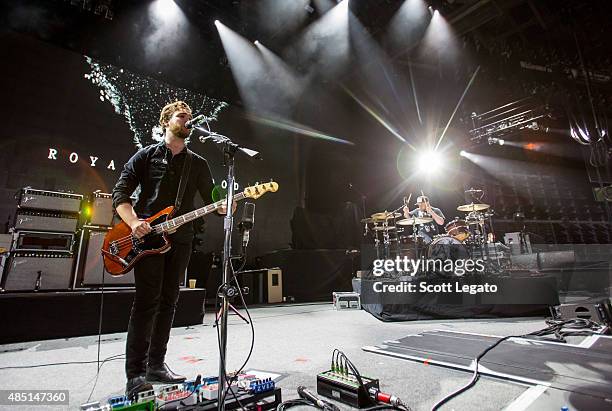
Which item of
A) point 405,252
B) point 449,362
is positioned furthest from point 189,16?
point 449,362

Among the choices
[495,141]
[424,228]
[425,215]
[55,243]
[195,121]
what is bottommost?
[55,243]

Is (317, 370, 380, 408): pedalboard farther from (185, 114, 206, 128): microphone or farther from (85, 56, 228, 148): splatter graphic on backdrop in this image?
(85, 56, 228, 148): splatter graphic on backdrop

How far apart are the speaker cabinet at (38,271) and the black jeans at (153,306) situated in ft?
8.82

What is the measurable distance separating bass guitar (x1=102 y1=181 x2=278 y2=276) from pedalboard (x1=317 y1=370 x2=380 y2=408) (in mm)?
1127

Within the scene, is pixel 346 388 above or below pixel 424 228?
below

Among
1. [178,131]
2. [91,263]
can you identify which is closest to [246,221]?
[178,131]

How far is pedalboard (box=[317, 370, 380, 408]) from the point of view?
4.84 ft

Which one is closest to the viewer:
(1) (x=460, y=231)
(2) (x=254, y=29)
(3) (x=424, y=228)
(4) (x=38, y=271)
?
(4) (x=38, y=271)

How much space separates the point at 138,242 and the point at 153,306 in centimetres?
38

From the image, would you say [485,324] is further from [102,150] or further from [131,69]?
[131,69]

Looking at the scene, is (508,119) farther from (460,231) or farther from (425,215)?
(460,231)

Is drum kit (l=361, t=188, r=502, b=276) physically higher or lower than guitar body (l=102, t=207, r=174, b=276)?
higher

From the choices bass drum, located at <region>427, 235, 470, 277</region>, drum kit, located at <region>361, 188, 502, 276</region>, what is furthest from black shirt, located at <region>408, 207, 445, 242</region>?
bass drum, located at <region>427, 235, 470, 277</region>

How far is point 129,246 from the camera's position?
6.09ft
